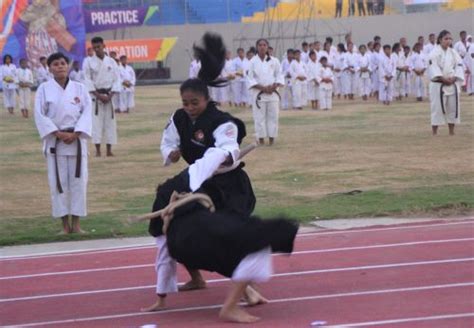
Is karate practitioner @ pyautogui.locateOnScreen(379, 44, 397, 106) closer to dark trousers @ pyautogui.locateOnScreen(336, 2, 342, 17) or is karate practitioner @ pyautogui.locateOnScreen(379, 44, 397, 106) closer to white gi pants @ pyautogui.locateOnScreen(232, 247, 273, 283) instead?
dark trousers @ pyautogui.locateOnScreen(336, 2, 342, 17)

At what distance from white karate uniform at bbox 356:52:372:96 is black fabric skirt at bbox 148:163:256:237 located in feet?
98.6

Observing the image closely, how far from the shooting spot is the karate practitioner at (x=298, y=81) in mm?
33500

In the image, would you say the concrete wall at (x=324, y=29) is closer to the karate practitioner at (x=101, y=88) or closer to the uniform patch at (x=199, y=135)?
the karate practitioner at (x=101, y=88)

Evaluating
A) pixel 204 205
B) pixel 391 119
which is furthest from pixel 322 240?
pixel 391 119

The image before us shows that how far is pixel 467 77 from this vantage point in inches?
1427

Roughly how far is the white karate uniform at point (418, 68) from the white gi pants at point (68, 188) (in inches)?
980

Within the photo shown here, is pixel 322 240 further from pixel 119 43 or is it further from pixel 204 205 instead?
pixel 119 43

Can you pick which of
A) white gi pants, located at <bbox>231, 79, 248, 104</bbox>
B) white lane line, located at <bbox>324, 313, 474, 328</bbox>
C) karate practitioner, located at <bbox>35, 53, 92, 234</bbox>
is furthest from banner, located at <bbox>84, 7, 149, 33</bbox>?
white lane line, located at <bbox>324, 313, 474, 328</bbox>

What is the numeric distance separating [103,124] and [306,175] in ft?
17.5

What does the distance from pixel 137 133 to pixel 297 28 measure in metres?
27.1

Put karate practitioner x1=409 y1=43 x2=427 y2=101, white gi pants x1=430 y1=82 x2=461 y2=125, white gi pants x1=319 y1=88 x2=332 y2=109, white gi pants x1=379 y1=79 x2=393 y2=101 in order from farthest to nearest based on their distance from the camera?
karate practitioner x1=409 y1=43 x2=427 y2=101
white gi pants x1=379 y1=79 x2=393 y2=101
white gi pants x1=319 y1=88 x2=332 y2=109
white gi pants x1=430 y1=82 x2=461 y2=125

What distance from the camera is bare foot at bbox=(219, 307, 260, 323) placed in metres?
7.20

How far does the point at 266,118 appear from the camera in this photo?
20.7 meters

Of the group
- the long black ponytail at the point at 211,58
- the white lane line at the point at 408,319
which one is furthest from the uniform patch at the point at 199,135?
the white lane line at the point at 408,319
